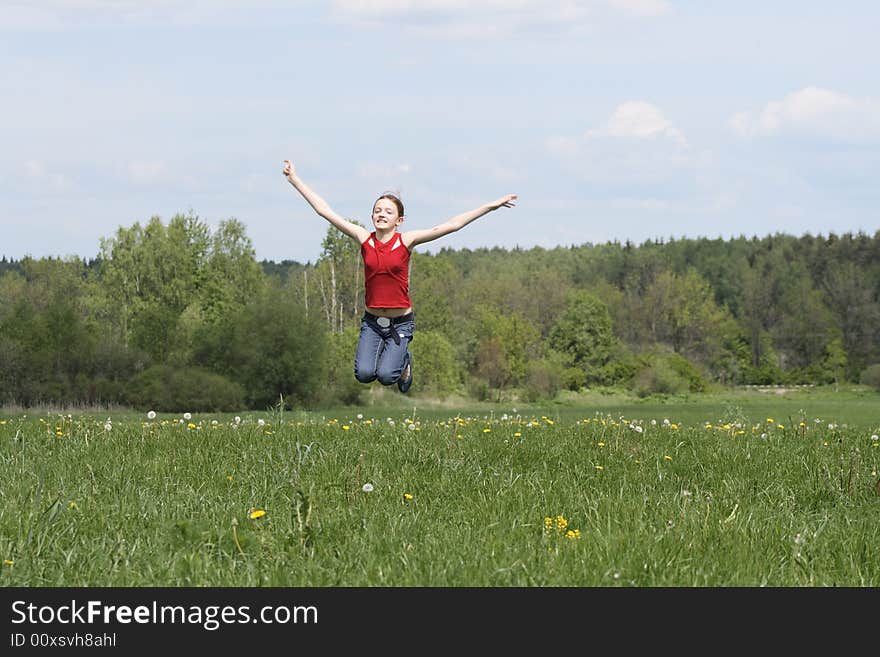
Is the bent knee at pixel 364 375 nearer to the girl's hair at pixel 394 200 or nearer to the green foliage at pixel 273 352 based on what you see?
the girl's hair at pixel 394 200

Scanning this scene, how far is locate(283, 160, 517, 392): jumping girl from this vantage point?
10.7 m

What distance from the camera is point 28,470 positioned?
336 inches

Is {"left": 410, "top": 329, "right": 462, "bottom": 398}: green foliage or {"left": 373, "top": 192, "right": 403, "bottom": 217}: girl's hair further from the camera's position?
{"left": 410, "top": 329, "right": 462, "bottom": 398}: green foliage

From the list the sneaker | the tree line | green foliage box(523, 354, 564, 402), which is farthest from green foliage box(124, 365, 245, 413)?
the sneaker

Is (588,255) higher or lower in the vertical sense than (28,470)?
higher

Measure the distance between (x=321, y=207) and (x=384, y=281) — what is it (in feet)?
3.22

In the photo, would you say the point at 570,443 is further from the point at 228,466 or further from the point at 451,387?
the point at 451,387

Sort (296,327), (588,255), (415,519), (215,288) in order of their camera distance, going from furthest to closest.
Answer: (588,255), (215,288), (296,327), (415,519)

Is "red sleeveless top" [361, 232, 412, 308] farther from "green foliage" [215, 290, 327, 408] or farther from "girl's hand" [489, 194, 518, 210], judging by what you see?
"green foliage" [215, 290, 327, 408]

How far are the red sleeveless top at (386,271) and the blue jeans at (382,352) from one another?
0.26m

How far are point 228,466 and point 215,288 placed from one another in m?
80.1

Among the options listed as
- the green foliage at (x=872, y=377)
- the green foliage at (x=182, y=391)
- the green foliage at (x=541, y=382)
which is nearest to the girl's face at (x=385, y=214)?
the green foliage at (x=182, y=391)
